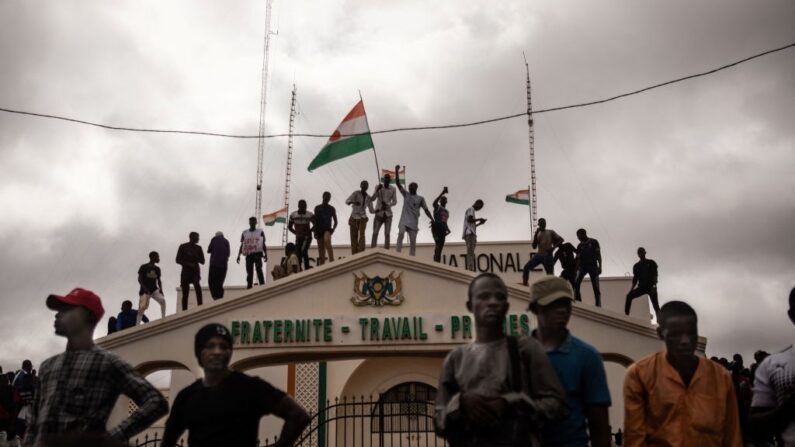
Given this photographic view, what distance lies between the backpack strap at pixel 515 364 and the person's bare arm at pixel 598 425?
77cm

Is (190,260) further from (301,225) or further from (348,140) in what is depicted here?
(348,140)

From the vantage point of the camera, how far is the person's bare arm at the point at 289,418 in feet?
14.0

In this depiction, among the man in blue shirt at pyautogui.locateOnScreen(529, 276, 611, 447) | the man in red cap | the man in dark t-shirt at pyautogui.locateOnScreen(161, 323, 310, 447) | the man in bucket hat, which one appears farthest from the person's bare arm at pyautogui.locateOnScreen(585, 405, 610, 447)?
the man in red cap

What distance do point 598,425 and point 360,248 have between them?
1333 cm

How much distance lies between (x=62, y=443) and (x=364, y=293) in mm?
12536

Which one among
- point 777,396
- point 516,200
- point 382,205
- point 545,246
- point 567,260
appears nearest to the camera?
point 777,396

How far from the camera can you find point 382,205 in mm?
17219

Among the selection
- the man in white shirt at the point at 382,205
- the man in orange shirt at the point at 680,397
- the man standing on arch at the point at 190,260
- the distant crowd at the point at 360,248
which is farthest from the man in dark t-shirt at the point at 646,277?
the man in orange shirt at the point at 680,397

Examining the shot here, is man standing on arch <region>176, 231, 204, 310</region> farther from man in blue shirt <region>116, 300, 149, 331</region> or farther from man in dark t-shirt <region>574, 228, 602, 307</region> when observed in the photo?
man in dark t-shirt <region>574, 228, 602, 307</region>

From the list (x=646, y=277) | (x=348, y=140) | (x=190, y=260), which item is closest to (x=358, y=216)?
(x=348, y=140)

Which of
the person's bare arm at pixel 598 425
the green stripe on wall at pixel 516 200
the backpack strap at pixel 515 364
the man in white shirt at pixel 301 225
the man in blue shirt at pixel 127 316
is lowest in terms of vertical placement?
the person's bare arm at pixel 598 425

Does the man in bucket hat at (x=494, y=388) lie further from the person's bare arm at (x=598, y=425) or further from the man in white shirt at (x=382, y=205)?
the man in white shirt at (x=382, y=205)

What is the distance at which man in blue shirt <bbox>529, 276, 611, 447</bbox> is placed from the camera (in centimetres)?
438

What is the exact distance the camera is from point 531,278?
2320cm
